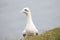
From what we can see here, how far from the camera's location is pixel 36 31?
10.6 m

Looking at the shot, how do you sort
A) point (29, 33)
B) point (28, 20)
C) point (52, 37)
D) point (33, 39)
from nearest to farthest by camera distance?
point (52, 37), point (33, 39), point (29, 33), point (28, 20)

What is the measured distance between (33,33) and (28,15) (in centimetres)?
140

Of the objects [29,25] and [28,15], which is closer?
[29,25]

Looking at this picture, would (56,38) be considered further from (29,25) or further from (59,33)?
(29,25)

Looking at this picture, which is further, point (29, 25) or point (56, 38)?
point (29, 25)

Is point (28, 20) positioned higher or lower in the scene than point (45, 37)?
higher

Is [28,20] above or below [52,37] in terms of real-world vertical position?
above

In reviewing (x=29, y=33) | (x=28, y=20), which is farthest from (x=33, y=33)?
(x=28, y=20)

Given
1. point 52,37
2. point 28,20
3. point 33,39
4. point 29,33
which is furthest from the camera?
point 28,20

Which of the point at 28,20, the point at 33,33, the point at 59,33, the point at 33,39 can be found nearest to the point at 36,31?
the point at 33,33

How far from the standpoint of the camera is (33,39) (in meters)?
8.89

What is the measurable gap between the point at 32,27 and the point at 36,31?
0.76 feet

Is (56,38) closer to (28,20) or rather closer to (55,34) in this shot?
(55,34)

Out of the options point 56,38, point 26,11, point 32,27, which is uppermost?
point 26,11
